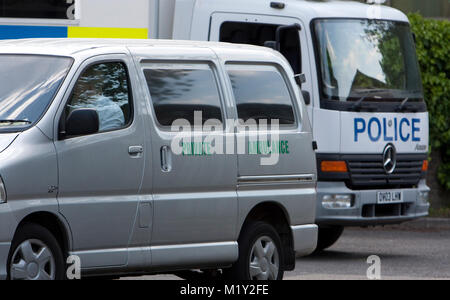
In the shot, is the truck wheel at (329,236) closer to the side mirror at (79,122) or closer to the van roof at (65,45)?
the van roof at (65,45)

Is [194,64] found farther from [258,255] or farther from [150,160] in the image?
[258,255]

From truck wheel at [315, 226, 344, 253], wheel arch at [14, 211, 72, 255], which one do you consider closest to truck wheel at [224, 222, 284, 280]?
wheel arch at [14, 211, 72, 255]

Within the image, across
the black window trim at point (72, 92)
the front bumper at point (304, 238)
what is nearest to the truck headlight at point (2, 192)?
the black window trim at point (72, 92)

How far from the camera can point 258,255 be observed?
9688 mm

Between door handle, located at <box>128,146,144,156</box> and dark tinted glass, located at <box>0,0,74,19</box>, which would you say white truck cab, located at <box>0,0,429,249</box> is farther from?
door handle, located at <box>128,146,144,156</box>

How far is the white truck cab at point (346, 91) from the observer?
13227 millimetres

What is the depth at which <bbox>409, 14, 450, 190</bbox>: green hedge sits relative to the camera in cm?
1802

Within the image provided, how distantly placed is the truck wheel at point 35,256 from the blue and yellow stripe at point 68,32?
3.92 meters

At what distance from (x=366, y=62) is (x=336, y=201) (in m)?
1.67

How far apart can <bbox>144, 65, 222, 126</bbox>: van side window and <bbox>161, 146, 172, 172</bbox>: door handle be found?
0.20 m

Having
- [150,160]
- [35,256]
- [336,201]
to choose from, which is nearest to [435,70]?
[336,201]

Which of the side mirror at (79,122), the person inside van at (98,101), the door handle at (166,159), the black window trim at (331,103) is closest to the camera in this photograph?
the side mirror at (79,122)

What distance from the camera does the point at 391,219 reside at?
1360cm

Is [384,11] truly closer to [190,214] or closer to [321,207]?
[321,207]
